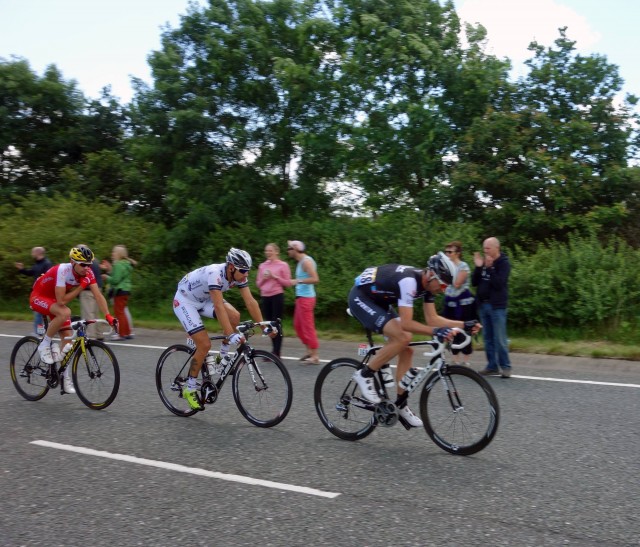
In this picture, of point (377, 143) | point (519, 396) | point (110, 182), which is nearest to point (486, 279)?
point (519, 396)

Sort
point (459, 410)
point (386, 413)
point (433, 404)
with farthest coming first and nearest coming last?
point (386, 413) → point (433, 404) → point (459, 410)

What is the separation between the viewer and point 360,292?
6.40 m

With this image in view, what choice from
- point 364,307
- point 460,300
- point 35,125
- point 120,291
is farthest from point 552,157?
point 35,125

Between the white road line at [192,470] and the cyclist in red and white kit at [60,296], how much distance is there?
181cm

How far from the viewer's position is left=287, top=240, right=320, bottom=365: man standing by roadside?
415 inches

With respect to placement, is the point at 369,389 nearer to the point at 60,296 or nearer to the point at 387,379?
the point at 387,379

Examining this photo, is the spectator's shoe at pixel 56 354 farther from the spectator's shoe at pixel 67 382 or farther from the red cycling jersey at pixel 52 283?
the red cycling jersey at pixel 52 283

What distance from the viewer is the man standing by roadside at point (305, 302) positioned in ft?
34.6

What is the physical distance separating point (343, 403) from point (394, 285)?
124 centimetres

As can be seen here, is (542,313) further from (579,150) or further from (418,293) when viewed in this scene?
(418,293)

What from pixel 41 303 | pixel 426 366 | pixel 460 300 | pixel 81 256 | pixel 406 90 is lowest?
pixel 426 366

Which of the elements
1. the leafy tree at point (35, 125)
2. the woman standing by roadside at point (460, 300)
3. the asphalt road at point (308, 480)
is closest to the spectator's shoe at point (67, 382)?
the asphalt road at point (308, 480)

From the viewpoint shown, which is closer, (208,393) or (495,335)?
(208,393)

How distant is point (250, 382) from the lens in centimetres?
681
